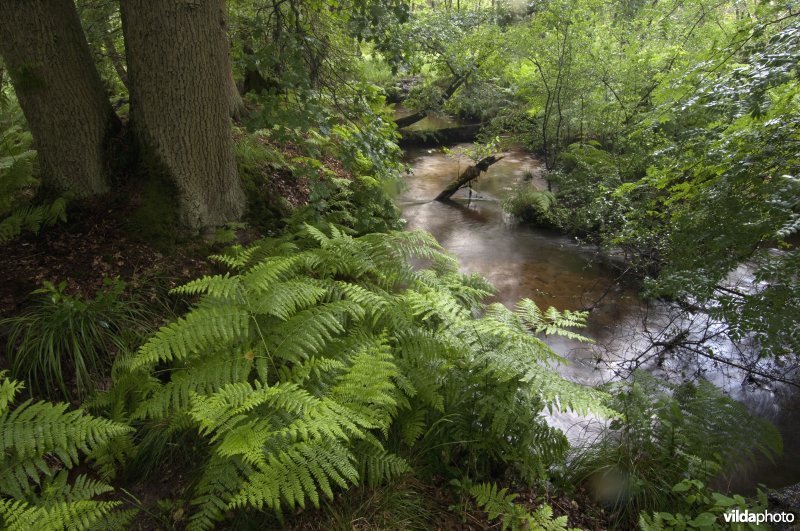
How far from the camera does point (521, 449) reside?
2.73m

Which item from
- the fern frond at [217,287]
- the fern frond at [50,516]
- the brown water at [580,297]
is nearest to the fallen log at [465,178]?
the brown water at [580,297]

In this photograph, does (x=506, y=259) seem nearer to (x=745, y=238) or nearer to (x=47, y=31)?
(x=745, y=238)

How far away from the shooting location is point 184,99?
3.81 m

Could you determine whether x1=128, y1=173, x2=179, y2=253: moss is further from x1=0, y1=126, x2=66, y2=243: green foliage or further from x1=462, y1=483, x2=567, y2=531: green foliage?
x1=462, y1=483, x2=567, y2=531: green foliage

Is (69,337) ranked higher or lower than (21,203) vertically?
lower

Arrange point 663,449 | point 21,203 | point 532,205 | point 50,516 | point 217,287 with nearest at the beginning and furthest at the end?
point 50,516 < point 217,287 < point 663,449 < point 21,203 < point 532,205

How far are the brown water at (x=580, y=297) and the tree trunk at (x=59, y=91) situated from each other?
508 cm

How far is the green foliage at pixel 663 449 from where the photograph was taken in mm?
2873

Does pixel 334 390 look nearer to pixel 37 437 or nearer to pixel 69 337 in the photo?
pixel 37 437

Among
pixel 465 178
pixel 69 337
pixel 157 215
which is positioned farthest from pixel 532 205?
pixel 69 337

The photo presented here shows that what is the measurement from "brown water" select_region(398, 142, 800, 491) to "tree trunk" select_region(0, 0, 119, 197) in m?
5.08

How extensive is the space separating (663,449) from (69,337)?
4491 mm

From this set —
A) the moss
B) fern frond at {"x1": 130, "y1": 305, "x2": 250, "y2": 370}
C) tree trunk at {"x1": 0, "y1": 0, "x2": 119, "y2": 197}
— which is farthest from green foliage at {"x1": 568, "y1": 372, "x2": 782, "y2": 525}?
tree trunk at {"x1": 0, "y1": 0, "x2": 119, "y2": 197}

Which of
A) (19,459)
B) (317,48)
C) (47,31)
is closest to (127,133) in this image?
(47,31)
